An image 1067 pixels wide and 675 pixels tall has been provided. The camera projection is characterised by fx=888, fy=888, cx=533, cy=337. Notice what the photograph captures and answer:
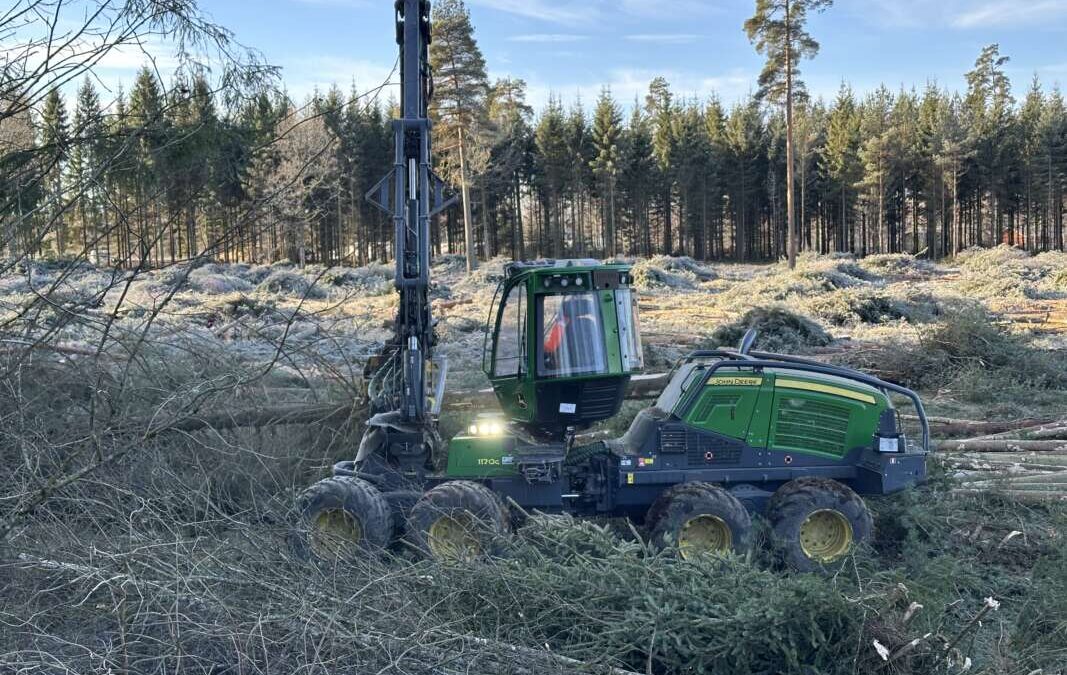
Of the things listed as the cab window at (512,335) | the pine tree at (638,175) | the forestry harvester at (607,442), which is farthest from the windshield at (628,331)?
the pine tree at (638,175)

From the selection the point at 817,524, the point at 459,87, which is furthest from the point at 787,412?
the point at 459,87

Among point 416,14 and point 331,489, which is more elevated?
point 416,14

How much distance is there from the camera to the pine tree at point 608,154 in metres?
55.6

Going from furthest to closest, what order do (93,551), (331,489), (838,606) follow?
(331,489), (838,606), (93,551)

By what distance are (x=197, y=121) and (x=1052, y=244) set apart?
2604 inches

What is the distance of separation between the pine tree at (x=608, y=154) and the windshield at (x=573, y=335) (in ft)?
159

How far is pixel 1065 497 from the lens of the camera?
25.8ft

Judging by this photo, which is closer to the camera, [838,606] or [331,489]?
[838,606]

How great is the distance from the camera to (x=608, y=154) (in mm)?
55625

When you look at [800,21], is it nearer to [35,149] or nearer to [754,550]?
[754,550]

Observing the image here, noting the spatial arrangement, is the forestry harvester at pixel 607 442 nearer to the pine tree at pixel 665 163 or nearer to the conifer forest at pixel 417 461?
the conifer forest at pixel 417 461

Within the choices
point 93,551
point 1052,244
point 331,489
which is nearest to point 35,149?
point 93,551

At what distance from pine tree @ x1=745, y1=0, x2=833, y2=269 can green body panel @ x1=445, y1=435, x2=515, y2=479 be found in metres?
33.1

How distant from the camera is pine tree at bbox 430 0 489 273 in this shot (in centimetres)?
3328
